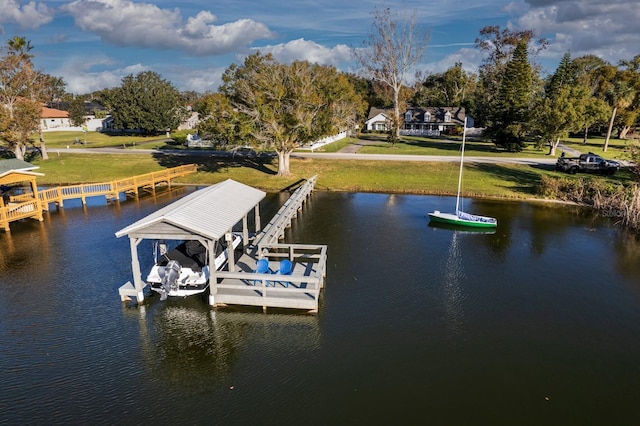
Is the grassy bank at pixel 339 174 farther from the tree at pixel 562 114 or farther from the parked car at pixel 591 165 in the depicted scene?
the tree at pixel 562 114

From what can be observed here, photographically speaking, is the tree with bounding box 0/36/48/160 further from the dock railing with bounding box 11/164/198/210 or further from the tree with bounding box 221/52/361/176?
the tree with bounding box 221/52/361/176

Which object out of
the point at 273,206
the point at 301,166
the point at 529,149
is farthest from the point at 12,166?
the point at 529,149

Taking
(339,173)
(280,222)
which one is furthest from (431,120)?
(280,222)

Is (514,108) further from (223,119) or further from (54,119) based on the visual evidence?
(54,119)

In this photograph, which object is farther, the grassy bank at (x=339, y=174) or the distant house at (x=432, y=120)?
the distant house at (x=432, y=120)

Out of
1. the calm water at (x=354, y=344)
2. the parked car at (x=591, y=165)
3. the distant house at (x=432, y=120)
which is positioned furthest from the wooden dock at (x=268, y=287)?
the distant house at (x=432, y=120)

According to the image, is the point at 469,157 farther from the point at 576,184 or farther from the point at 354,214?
the point at 354,214
